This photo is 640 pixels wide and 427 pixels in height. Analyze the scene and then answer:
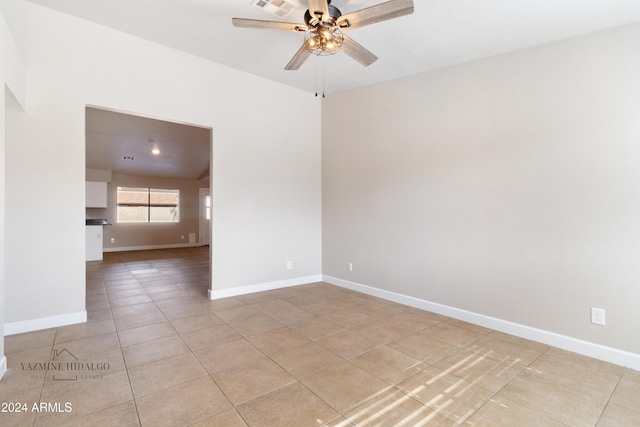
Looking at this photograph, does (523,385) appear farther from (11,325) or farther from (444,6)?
(11,325)

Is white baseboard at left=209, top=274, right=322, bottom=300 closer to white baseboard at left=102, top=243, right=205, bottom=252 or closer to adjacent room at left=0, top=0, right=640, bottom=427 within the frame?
adjacent room at left=0, top=0, right=640, bottom=427

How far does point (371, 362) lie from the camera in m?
2.30

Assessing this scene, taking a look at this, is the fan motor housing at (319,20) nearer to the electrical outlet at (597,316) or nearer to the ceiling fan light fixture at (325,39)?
the ceiling fan light fixture at (325,39)

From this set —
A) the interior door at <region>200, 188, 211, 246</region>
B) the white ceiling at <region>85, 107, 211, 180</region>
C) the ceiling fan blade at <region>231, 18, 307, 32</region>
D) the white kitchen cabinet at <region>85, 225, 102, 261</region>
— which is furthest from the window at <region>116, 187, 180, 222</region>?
the ceiling fan blade at <region>231, 18, 307, 32</region>

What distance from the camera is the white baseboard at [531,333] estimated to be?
7.64ft

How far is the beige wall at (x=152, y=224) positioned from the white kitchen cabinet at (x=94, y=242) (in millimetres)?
1544

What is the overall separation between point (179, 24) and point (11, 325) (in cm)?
325

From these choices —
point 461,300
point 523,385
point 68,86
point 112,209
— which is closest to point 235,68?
point 68,86

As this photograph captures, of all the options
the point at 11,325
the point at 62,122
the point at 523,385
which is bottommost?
the point at 523,385

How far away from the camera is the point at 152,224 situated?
368 inches

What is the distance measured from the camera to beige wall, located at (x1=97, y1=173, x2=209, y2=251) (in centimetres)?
866

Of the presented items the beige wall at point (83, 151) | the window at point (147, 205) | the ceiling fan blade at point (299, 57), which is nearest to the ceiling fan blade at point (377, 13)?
the ceiling fan blade at point (299, 57)

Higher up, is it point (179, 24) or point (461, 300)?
point (179, 24)

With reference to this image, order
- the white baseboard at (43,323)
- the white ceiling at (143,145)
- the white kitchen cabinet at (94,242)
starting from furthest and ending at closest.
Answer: the white kitchen cabinet at (94,242)
the white ceiling at (143,145)
the white baseboard at (43,323)
